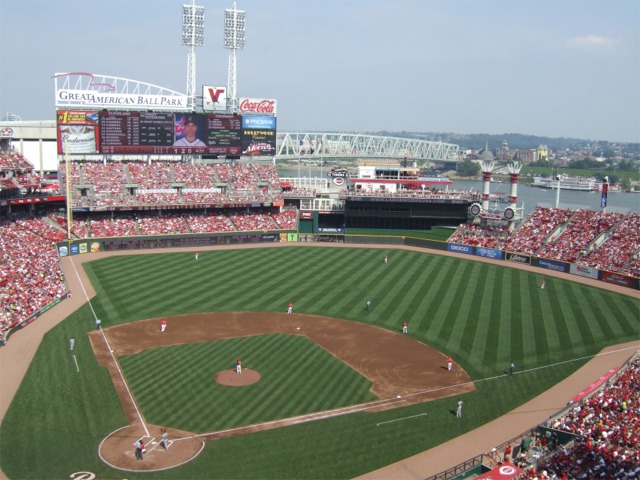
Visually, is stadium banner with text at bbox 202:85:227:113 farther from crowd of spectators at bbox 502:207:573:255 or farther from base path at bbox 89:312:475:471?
base path at bbox 89:312:475:471

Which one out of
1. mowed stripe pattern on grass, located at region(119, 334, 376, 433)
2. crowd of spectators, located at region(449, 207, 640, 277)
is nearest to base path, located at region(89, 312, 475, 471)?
mowed stripe pattern on grass, located at region(119, 334, 376, 433)

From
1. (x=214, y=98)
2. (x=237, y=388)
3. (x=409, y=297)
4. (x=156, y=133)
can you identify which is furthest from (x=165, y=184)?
(x=237, y=388)

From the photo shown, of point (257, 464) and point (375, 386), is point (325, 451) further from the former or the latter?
point (375, 386)

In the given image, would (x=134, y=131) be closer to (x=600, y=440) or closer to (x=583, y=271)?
(x=583, y=271)

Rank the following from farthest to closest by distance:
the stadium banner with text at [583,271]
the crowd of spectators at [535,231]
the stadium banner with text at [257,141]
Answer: the stadium banner with text at [257,141] → the crowd of spectators at [535,231] → the stadium banner with text at [583,271]

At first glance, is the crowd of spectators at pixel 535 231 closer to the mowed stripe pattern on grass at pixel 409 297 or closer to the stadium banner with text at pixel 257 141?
the mowed stripe pattern on grass at pixel 409 297

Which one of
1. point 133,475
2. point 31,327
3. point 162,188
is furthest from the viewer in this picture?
point 162,188

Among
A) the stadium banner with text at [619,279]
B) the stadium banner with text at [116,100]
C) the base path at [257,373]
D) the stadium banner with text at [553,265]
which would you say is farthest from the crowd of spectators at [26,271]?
the stadium banner with text at [619,279]

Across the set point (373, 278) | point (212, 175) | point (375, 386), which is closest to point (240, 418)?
point (375, 386)
